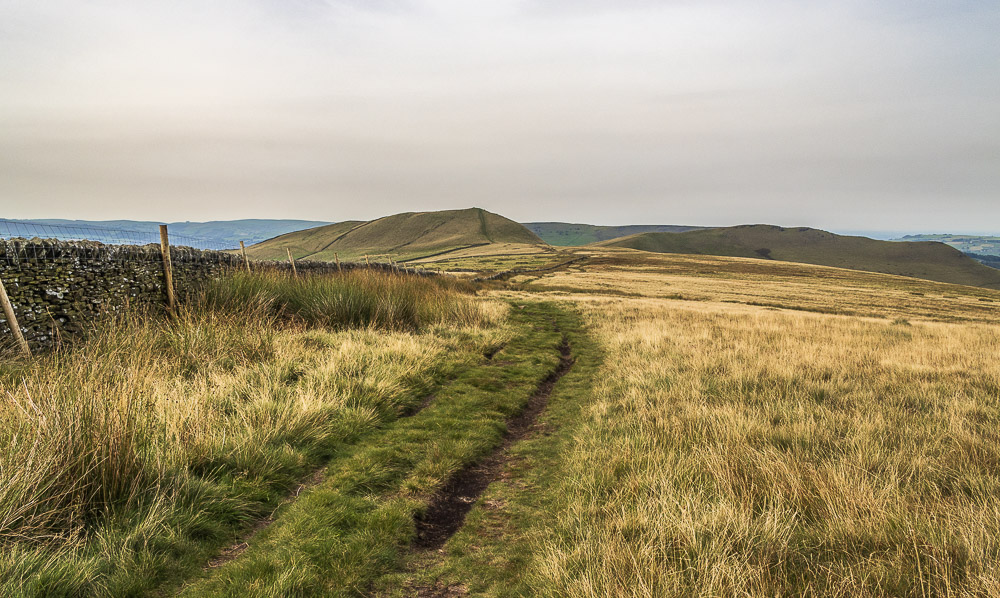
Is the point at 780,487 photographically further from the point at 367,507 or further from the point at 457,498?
the point at 367,507

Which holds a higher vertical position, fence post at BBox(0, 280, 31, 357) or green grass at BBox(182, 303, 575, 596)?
fence post at BBox(0, 280, 31, 357)

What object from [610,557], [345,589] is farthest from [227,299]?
[610,557]

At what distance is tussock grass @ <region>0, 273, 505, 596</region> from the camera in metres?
3.53

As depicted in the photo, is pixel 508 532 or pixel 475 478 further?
pixel 475 478

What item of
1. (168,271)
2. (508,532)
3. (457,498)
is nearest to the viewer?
(508,532)

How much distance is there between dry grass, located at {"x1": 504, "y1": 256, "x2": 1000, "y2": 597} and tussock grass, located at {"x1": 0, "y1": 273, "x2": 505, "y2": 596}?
3.11m

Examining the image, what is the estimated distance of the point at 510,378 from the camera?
35.3 feet

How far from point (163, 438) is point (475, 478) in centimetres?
360

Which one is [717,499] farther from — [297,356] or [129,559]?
[297,356]

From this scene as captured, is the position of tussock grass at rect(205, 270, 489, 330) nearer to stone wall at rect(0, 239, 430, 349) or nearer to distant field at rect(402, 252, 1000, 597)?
stone wall at rect(0, 239, 430, 349)

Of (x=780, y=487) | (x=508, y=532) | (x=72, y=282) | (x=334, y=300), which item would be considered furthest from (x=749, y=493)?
(x=72, y=282)

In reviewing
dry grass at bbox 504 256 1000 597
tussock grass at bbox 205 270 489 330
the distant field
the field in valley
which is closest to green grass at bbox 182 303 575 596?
the field in valley

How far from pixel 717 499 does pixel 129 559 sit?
497cm

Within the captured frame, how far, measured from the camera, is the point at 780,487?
4375 mm
